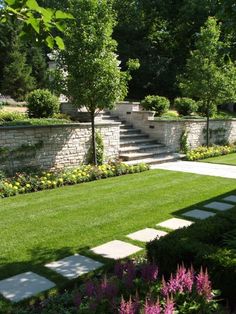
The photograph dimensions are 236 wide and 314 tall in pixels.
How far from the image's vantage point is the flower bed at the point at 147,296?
2773 mm

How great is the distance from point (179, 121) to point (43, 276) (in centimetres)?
1068

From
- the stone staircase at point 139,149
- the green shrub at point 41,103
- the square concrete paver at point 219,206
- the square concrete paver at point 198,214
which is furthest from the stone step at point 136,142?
the square concrete paver at point 198,214

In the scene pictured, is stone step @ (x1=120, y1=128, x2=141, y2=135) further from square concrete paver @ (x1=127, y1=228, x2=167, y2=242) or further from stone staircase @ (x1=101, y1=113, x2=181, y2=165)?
square concrete paver @ (x1=127, y1=228, x2=167, y2=242)

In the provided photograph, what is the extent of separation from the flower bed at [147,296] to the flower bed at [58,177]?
16.8 ft

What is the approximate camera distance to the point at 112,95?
32.5ft

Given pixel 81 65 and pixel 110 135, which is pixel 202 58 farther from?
pixel 81 65

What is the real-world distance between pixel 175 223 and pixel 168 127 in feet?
26.5

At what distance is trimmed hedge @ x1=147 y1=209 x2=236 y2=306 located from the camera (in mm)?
3480

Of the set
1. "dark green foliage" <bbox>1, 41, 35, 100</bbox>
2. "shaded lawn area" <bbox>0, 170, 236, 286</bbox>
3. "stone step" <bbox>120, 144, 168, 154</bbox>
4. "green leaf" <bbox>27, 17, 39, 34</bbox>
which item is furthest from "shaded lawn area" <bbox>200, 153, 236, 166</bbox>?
"green leaf" <bbox>27, 17, 39, 34</bbox>

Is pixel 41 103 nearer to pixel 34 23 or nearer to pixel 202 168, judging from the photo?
pixel 202 168

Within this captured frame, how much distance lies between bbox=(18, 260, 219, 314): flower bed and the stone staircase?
323 inches

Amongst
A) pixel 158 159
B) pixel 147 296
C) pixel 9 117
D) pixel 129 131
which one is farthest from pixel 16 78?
pixel 147 296

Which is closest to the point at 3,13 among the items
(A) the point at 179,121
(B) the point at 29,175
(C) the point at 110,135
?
(B) the point at 29,175

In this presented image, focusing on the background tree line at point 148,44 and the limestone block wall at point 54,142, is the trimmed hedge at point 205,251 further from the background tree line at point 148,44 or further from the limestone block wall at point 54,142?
the background tree line at point 148,44
